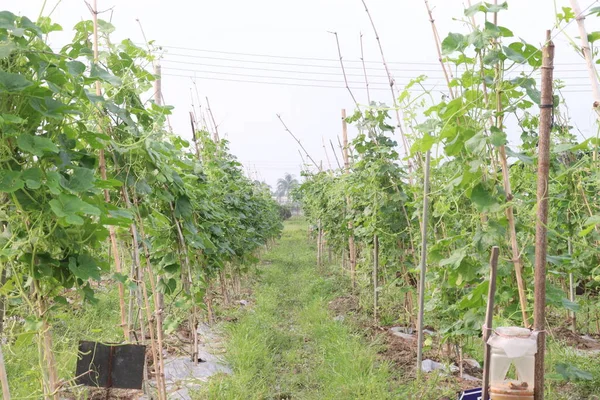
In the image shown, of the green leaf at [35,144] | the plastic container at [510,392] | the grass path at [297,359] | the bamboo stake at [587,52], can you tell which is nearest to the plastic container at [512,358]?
the plastic container at [510,392]

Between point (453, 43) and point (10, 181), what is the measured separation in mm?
1623

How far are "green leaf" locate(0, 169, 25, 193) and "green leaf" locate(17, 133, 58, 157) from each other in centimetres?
9

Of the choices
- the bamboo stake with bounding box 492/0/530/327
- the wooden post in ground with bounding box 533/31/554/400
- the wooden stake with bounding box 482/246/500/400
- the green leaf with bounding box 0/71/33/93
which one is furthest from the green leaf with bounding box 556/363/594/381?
the green leaf with bounding box 0/71/33/93

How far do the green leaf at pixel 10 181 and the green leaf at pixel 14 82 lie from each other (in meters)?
0.25

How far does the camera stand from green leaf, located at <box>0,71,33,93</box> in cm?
164

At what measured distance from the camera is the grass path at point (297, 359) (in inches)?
159

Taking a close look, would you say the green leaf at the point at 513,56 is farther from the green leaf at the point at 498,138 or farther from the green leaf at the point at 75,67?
the green leaf at the point at 75,67

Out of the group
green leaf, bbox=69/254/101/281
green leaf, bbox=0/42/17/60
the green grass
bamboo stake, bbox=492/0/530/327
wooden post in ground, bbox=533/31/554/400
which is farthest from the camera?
the green grass

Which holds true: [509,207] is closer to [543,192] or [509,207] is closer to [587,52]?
[543,192]

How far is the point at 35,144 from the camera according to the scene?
5.64 feet

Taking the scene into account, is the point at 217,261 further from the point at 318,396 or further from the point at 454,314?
the point at 454,314

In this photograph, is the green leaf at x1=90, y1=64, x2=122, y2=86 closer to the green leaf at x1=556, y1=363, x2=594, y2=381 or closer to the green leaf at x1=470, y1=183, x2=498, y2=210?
the green leaf at x1=470, y1=183, x2=498, y2=210

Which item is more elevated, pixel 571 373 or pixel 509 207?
pixel 509 207

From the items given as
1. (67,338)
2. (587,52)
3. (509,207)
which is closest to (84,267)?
(67,338)
